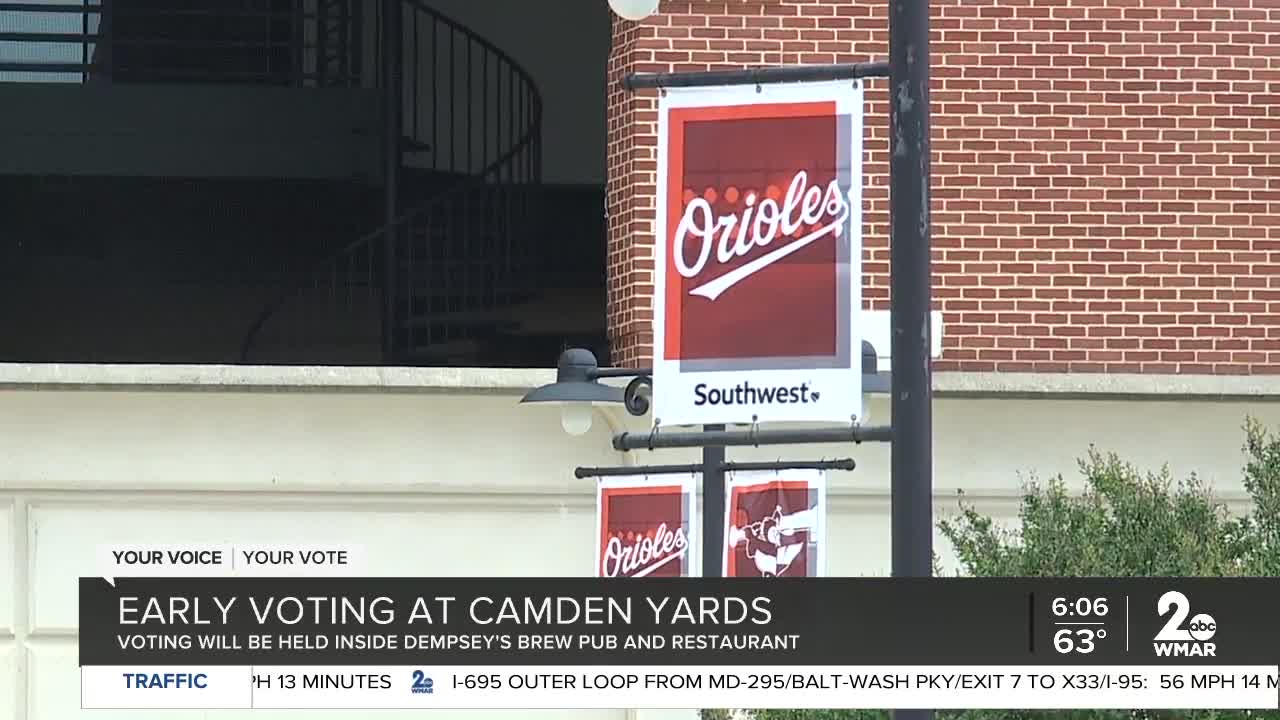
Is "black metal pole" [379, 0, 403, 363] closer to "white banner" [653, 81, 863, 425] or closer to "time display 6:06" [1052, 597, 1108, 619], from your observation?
"white banner" [653, 81, 863, 425]

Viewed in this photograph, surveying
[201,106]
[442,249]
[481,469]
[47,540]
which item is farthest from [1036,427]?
[201,106]

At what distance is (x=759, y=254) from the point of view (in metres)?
8.18

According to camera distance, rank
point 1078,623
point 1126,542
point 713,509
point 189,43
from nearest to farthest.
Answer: point 1078,623 → point 1126,542 → point 713,509 → point 189,43

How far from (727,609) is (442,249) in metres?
8.80

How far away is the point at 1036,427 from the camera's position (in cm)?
1425

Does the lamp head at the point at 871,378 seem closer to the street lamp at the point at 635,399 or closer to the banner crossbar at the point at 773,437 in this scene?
the street lamp at the point at 635,399

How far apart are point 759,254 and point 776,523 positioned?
3.63 meters

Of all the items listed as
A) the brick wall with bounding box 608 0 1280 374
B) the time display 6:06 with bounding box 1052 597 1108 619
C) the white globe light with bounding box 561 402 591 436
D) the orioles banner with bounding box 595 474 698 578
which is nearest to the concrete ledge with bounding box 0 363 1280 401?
the brick wall with bounding box 608 0 1280 374

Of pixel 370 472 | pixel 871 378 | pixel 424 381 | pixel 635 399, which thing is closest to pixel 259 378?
pixel 370 472

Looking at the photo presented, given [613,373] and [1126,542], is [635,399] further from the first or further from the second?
[1126,542]

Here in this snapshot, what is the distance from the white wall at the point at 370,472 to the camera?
555 inches

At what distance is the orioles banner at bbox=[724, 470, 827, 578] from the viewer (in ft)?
37.5

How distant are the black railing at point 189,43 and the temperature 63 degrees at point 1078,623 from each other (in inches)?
394

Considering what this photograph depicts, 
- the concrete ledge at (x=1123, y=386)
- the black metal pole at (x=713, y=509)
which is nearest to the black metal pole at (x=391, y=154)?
the concrete ledge at (x=1123, y=386)
